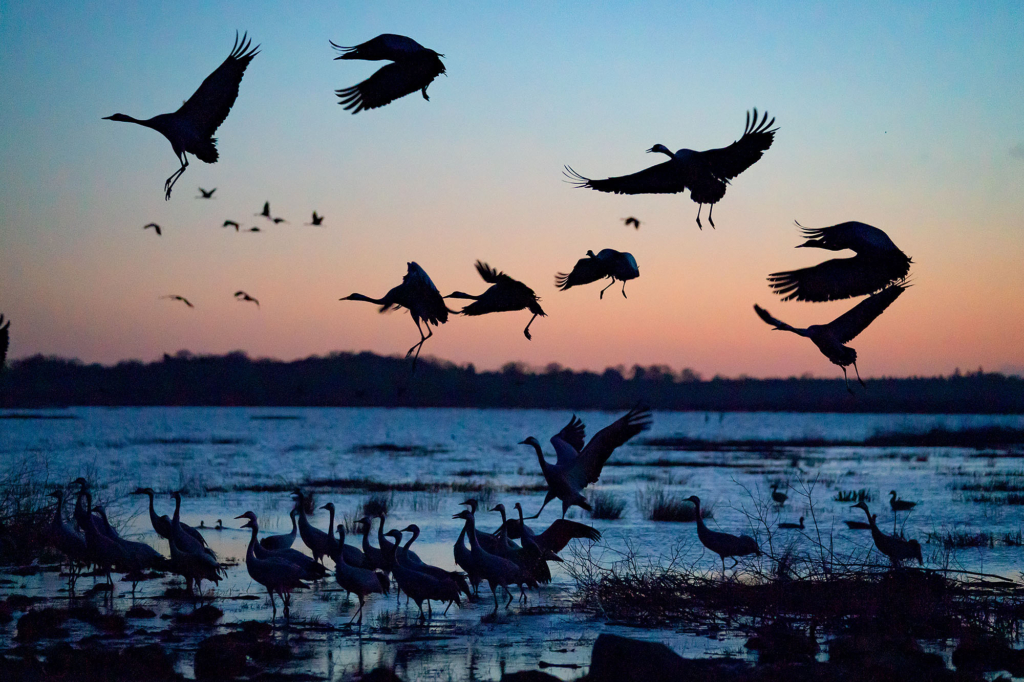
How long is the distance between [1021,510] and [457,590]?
12314 millimetres

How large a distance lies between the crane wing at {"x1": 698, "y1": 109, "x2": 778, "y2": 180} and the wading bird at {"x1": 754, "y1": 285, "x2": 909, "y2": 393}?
57.7 inches

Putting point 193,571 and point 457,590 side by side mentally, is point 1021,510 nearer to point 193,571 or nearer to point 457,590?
point 457,590

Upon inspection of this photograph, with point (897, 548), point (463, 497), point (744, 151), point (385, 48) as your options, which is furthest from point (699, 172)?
point (463, 497)

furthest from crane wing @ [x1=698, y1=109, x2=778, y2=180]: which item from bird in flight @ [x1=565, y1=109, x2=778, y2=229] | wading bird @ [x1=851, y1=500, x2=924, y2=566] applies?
wading bird @ [x1=851, y1=500, x2=924, y2=566]

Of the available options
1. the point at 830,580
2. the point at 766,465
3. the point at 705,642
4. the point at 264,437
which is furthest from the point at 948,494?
the point at 264,437

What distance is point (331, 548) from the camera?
11.5m

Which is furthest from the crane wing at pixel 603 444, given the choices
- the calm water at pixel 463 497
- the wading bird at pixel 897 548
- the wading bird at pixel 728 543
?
the wading bird at pixel 897 548

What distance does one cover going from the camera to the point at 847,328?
8.33 m

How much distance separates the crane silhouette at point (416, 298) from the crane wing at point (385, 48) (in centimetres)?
154

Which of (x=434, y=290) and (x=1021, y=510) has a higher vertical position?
(x=434, y=290)

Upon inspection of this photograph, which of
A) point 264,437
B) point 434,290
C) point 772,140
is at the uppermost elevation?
point 772,140

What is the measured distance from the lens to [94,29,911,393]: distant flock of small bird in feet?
25.1

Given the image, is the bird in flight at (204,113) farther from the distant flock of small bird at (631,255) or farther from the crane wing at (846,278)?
the crane wing at (846,278)

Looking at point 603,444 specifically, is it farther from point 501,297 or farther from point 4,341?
point 4,341
